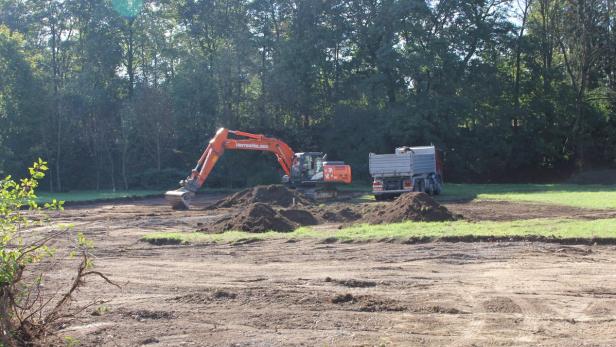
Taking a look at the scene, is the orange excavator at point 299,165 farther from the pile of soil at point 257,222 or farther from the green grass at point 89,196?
the green grass at point 89,196

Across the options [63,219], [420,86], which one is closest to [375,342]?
[63,219]

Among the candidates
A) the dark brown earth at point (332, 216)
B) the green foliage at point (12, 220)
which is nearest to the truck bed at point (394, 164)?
the dark brown earth at point (332, 216)

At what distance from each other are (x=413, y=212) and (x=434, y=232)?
3.75m

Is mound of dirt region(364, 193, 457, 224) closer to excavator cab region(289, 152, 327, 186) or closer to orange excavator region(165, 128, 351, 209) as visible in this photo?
orange excavator region(165, 128, 351, 209)

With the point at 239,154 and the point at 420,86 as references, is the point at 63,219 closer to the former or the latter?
the point at 239,154

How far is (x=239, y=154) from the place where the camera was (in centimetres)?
5084

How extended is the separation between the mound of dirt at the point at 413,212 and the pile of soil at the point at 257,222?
2.84 meters

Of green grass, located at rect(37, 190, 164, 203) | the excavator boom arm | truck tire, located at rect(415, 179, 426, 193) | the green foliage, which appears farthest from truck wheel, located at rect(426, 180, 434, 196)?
the green foliage

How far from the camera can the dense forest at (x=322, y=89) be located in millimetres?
48844

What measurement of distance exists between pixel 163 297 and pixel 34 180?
4.18 meters

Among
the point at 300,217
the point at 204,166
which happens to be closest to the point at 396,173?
the point at 204,166

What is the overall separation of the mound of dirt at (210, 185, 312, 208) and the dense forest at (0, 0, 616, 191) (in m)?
15.7

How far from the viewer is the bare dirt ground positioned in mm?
8180

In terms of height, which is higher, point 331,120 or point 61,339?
point 331,120
